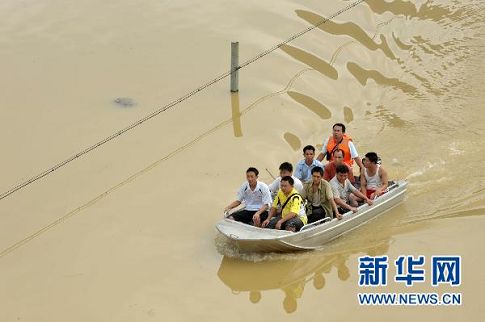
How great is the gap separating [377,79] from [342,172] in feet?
16.4

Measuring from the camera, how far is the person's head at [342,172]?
10.5m

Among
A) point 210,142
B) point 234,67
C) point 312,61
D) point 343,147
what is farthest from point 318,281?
point 312,61

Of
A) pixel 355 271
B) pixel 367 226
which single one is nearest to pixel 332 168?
pixel 367 226

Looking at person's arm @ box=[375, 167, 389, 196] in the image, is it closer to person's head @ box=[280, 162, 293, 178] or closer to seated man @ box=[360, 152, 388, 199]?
seated man @ box=[360, 152, 388, 199]

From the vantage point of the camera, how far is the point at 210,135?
1329 cm

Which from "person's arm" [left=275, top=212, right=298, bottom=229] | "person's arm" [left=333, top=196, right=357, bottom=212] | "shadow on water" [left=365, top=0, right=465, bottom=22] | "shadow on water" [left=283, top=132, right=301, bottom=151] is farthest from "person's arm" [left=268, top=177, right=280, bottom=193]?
"shadow on water" [left=365, top=0, right=465, bottom=22]

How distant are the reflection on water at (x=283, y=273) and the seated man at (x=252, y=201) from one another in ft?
1.89

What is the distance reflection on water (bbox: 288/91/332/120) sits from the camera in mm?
13859

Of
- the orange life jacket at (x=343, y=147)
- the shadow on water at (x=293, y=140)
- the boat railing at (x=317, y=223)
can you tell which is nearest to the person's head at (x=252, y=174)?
the boat railing at (x=317, y=223)

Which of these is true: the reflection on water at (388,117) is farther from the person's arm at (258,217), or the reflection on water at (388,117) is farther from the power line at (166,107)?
the person's arm at (258,217)

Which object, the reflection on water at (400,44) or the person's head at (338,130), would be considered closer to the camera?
the person's head at (338,130)

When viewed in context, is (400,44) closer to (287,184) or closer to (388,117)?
(388,117)
